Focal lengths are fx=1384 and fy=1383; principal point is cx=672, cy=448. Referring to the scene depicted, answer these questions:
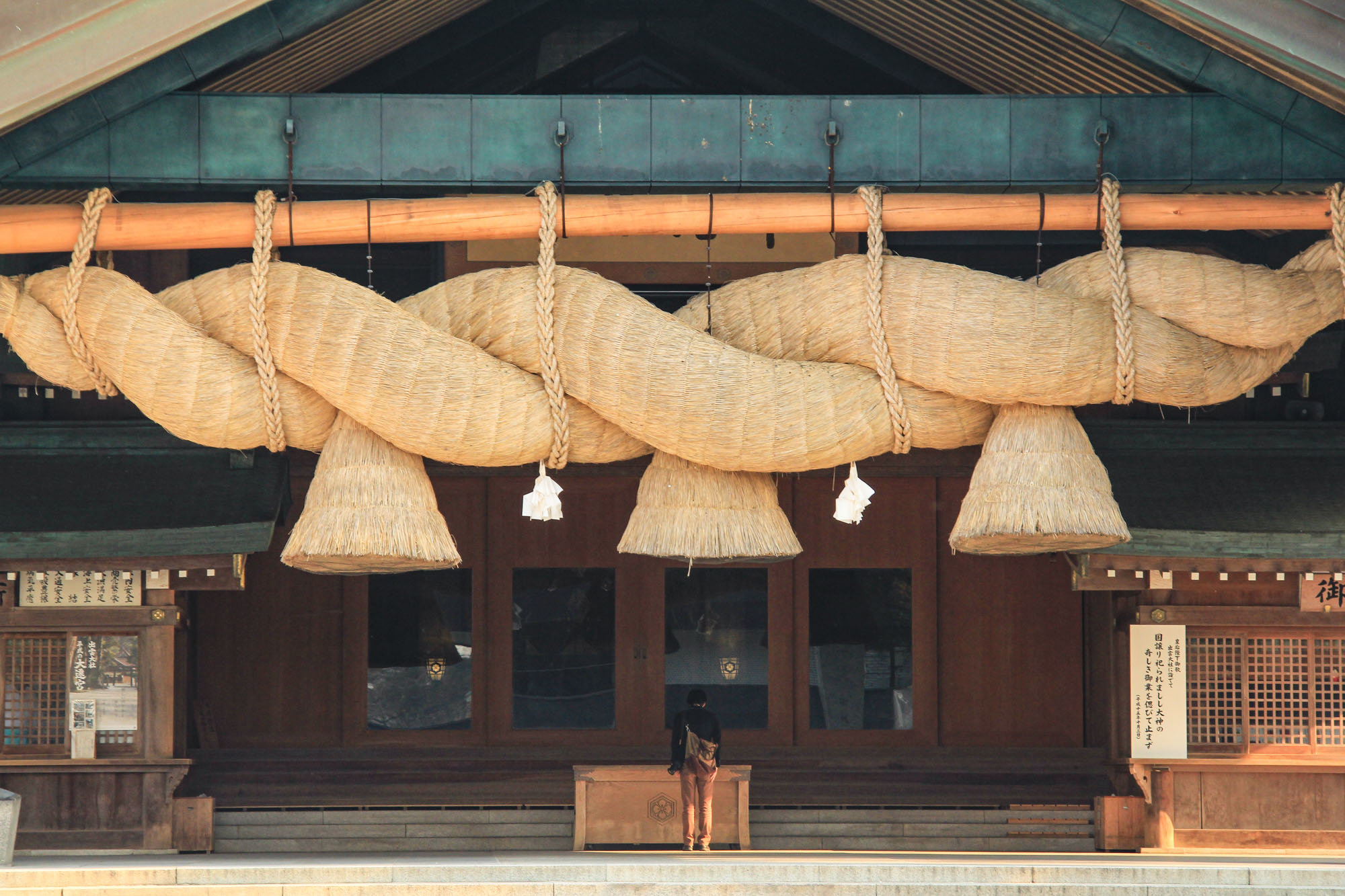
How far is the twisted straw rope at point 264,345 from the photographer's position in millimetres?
5199

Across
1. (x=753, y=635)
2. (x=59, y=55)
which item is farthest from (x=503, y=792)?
(x=59, y=55)

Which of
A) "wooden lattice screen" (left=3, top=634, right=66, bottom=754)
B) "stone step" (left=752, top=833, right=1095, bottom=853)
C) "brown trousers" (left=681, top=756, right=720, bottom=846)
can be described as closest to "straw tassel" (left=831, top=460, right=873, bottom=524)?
"brown trousers" (left=681, top=756, right=720, bottom=846)

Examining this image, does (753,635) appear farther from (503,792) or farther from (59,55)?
(59,55)

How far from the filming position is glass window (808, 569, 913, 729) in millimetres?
10078

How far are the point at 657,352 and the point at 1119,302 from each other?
5.76 feet

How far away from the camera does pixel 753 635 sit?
399 inches

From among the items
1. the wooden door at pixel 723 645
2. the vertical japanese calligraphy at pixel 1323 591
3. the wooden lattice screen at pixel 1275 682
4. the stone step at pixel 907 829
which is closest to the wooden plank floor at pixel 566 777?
the stone step at pixel 907 829

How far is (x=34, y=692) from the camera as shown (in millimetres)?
8156

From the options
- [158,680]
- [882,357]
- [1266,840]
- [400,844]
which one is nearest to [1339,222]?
[882,357]

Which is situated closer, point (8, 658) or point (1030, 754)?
point (8, 658)

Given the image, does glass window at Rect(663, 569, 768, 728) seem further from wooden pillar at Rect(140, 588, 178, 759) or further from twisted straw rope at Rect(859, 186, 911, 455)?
twisted straw rope at Rect(859, 186, 911, 455)

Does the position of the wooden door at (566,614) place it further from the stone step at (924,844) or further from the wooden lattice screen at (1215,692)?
the wooden lattice screen at (1215,692)

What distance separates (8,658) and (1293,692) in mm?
7519

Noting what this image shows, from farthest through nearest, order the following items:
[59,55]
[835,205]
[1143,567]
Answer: [1143,567]
[835,205]
[59,55]
